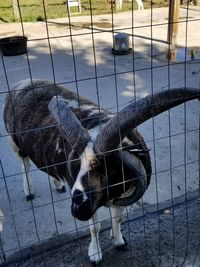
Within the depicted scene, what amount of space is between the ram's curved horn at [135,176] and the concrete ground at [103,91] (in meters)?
0.30

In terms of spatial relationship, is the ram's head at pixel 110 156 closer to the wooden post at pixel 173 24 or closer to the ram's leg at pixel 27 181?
the ram's leg at pixel 27 181

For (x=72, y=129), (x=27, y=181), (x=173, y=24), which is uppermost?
(x=72, y=129)

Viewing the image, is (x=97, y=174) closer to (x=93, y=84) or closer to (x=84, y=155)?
(x=84, y=155)

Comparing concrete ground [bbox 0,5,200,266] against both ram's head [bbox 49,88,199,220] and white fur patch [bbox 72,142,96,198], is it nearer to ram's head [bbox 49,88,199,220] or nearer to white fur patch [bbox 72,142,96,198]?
ram's head [bbox 49,88,199,220]

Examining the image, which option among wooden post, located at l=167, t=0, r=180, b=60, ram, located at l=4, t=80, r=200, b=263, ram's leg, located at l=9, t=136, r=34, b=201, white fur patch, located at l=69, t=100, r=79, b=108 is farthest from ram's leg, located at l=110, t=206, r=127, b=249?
wooden post, located at l=167, t=0, r=180, b=60

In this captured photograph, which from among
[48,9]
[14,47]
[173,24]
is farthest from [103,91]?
[48,9]

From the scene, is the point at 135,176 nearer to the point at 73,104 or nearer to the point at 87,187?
the point at 87,187

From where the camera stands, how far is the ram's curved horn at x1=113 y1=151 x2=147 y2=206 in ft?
9.09

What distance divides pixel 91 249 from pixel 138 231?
1.68 feet

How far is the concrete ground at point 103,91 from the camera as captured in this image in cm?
372

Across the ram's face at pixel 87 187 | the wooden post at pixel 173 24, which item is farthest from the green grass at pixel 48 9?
the ram's face at pixel 87 187

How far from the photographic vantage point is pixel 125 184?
2.91 m

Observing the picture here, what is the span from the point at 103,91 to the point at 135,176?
4.37 m

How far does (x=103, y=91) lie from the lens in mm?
7062
